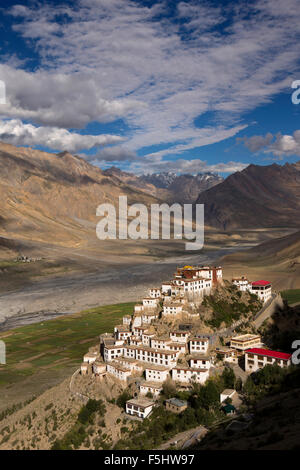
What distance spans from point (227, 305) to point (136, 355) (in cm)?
1850

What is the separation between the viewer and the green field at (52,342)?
67.6 meters

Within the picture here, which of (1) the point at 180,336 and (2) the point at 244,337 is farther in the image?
(2) the point at 244,337

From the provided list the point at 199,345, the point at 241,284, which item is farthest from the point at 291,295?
the point at 199,345

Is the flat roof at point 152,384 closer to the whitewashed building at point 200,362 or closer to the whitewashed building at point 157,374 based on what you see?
the whitewashed building at point 157,374

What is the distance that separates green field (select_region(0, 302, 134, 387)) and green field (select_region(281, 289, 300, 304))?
1542 inches

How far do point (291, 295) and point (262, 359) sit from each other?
6442 centimetres

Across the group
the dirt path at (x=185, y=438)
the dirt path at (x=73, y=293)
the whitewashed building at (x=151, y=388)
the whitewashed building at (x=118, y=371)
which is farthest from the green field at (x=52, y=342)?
the dirt path at (x=185, y=438)

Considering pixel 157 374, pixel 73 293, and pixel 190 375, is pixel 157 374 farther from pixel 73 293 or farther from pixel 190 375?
pixel 73 293

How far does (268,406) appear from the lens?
3966 cm

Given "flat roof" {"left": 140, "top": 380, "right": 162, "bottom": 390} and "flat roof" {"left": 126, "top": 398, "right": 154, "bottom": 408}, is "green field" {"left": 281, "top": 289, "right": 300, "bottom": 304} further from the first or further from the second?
"flat roof" {"left": 126, "top": 398, "right": 154, "bottom": 408}

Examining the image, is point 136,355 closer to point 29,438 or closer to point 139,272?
point 29,438

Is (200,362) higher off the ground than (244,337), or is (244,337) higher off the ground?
(244,337)

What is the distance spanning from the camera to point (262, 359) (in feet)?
155

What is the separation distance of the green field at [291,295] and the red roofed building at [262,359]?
5126 cm
